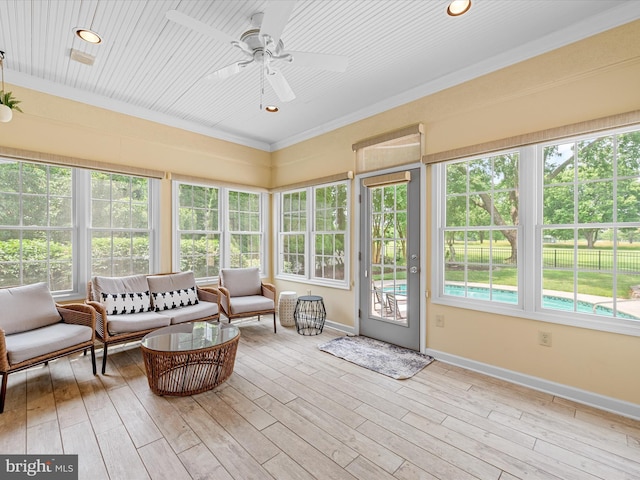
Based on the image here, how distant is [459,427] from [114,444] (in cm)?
230

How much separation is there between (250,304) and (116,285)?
1.55 metres

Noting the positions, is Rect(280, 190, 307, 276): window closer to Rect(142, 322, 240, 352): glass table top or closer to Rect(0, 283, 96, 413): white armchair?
Rect(142, 322, 240, 352): glass table top

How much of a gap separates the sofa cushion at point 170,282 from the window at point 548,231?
10.3ft

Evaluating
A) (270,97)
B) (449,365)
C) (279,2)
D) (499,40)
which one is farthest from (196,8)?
(449,365)

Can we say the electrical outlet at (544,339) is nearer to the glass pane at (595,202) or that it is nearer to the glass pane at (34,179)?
the glass pane at (595,202)

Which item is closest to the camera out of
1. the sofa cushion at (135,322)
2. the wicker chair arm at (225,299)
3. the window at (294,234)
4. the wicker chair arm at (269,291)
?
the sofa cushion at (135,322)

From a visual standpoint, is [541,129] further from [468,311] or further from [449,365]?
[449,365]

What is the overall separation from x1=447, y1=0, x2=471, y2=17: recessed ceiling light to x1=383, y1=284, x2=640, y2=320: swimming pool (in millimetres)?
2396

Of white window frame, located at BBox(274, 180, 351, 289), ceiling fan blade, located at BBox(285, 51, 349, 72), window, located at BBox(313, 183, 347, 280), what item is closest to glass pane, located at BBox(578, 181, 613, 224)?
ceiling fan blade, located at BBox(285, 51, 349, 72)

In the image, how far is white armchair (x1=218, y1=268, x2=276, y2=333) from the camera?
393cm

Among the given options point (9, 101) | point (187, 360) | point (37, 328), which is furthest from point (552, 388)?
point (9, 101)

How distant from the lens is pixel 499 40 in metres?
2.57

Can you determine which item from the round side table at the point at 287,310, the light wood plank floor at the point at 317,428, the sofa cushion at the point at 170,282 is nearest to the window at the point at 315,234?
the round side table at the point at 287,310

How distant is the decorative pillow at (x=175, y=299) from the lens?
3568 mm
